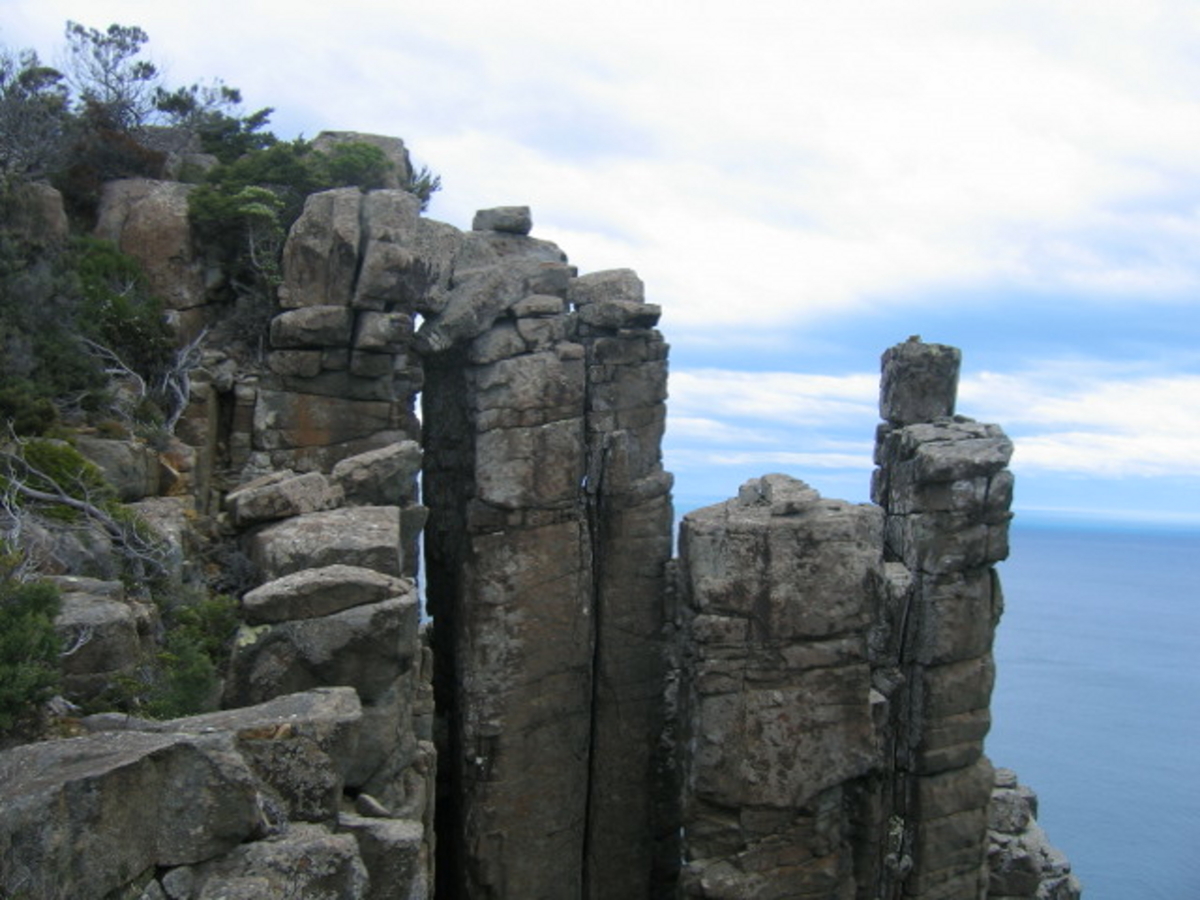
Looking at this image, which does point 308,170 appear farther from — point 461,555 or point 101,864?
point 101,864

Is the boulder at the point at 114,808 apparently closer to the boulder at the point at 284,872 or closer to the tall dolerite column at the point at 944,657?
the boulder at the point at 284,872

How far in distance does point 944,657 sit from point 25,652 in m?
17.6

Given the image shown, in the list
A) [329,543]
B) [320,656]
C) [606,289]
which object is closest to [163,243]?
[606,289]

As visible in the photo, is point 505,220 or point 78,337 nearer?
point 78,337

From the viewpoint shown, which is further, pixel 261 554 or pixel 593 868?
pixel 593 868

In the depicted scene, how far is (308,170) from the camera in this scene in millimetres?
25094

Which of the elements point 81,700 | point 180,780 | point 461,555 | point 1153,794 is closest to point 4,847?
point 180,780

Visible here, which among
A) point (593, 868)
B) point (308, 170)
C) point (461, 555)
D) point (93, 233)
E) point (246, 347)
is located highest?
point (308, 170)

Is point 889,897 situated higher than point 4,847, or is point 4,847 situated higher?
point 4,847

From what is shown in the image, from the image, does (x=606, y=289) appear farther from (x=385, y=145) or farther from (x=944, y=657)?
(x=944, y=657)

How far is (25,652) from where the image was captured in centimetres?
1016

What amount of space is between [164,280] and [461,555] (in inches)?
325

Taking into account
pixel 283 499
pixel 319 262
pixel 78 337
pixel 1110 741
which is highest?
pixel 319 262

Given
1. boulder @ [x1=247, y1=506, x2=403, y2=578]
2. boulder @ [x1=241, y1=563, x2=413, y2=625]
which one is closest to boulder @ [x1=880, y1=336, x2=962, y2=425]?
boulder @ [x1=247, y1=506, x2=403, y2=578]
